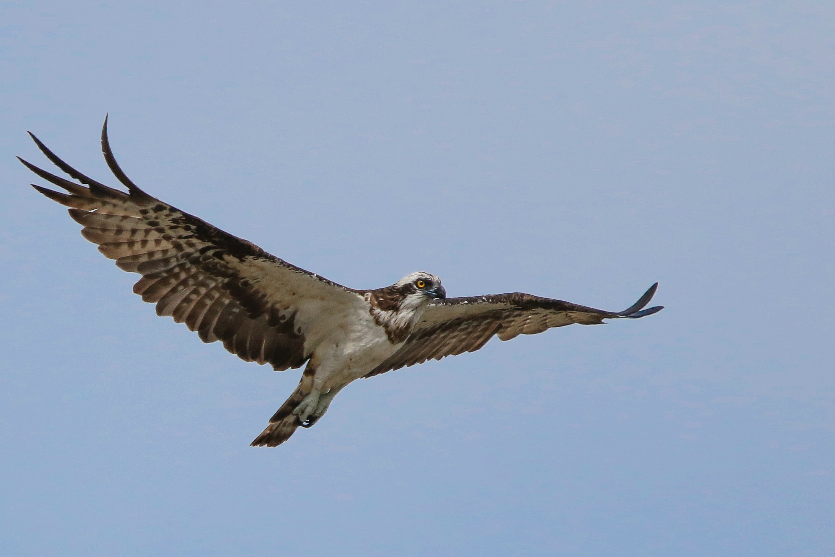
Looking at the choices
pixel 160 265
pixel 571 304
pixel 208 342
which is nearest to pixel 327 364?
pixel 208 342

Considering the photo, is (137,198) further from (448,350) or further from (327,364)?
(448,350)

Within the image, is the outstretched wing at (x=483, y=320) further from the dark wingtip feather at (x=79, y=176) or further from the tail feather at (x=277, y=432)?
the dark wingtip feather at (x=79, y=176)

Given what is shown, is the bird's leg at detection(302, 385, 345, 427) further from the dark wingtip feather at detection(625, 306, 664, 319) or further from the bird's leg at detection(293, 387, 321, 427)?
the dark wingtip feather at detection(625, 306, 664, 319)

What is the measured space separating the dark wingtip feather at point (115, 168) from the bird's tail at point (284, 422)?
2672 mm

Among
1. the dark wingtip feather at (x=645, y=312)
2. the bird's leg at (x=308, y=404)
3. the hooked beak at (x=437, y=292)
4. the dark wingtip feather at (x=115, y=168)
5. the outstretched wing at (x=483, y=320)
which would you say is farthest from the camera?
the dark wingtip feather at (x=645, y=312)

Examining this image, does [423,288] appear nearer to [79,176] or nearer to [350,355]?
[350,355]

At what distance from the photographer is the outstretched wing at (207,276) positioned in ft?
32.3

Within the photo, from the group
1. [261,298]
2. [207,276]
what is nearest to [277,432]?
[261,298]

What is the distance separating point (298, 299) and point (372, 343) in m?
0.90

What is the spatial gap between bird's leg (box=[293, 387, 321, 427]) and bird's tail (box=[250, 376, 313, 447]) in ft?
0.13

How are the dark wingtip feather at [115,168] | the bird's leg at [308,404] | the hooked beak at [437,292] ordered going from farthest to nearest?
the bird's leg at [308,404], the hooked beak at [437,292], the dark wingtip feather at [115,168]

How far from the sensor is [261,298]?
1090cm

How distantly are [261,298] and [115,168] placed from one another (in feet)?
7.31

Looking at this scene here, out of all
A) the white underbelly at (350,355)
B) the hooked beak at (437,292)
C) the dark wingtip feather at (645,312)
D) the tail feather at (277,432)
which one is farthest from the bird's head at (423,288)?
the dark wingtip feather at (645,312)
